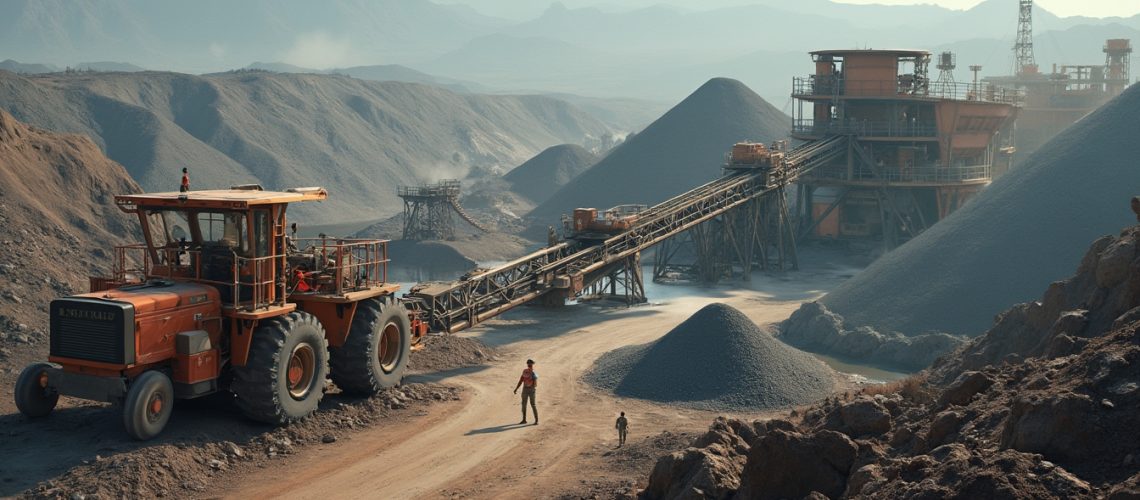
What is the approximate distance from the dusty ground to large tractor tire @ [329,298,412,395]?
34cm

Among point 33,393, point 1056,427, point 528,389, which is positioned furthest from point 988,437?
point 33,393

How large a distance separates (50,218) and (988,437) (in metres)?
25.7

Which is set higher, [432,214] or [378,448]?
[432,214]

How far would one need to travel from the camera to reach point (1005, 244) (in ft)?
106

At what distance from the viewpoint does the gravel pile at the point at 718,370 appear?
23.3 meters

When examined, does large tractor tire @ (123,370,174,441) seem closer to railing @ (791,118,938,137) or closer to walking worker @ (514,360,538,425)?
walking worker @ (514,360,538,425)

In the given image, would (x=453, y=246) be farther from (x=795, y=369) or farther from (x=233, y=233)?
(x=233, y=233)

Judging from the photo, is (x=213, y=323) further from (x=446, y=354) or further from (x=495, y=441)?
(x=446, y=354)

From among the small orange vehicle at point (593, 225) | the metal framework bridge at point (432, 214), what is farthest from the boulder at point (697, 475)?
the metal framework bridge at point (432, 214)

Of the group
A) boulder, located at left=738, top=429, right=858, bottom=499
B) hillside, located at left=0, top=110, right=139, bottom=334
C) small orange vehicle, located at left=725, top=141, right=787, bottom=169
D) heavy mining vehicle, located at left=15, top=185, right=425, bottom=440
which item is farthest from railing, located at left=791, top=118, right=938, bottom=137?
boulder, located at left=738, top=429, right=858, bottom=499

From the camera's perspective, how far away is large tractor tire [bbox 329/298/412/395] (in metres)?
19.7

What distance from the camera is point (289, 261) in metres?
19.5

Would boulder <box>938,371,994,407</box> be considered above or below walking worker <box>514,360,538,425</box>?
above

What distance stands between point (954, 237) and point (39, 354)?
23973 mm
